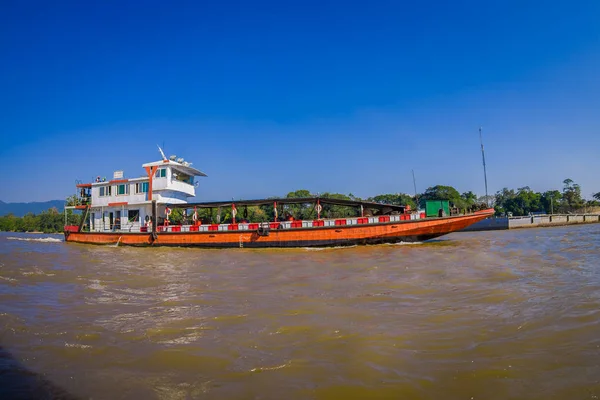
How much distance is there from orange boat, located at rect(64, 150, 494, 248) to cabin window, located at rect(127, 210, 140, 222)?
7 cm

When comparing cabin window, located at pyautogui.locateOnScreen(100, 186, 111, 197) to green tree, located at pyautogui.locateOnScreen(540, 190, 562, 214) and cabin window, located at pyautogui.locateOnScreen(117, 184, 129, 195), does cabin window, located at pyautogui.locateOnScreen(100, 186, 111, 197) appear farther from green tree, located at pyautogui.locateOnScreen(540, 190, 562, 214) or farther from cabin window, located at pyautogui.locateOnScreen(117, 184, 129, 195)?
green tree, located at pyautogui.locateOnScreen(540, 190, 562, 214)

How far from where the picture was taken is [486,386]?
308 centimetres

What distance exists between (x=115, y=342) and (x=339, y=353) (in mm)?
2868

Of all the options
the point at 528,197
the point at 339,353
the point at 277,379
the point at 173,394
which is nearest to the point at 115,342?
the point at 173,394

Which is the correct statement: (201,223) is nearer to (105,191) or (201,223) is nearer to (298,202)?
(298,202)

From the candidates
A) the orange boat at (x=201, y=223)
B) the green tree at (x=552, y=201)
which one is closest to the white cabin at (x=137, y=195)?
the orange boat at (x=201, y=223)

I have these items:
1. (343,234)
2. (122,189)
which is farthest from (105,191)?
(343,234)

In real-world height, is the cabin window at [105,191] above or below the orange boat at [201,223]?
above

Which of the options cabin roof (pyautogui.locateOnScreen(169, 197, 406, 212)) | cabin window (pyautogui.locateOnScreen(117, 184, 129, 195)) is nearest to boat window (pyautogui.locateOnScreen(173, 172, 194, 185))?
cabin roof (pyautogui.locateOnScreen(169, 197, 406, 212))

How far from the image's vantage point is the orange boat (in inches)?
739

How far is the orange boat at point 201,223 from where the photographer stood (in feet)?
61.6

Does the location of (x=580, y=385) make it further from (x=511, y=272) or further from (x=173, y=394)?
A: (x=511, y=272)

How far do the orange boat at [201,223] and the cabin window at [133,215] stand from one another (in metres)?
0.07

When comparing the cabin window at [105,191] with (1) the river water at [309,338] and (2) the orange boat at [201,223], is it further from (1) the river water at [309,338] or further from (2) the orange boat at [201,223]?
(1) the river water at [309,338]
